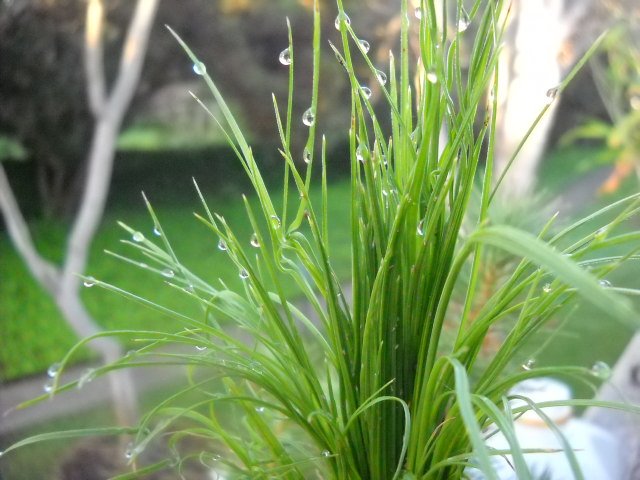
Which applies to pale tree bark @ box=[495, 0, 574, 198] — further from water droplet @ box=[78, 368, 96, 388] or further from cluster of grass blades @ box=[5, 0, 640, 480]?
water droplet @ box=[78, 368, 96, 388]

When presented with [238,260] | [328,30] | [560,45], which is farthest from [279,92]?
[238,260]

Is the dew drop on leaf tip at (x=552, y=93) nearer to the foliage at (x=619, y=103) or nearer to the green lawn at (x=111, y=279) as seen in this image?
the green lawn at (x=111, y=279)

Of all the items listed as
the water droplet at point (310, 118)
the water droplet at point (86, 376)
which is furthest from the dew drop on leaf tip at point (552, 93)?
the water droplet at point (86, 376)

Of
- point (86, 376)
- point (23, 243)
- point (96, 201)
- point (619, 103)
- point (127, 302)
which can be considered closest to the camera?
point (86, 376)

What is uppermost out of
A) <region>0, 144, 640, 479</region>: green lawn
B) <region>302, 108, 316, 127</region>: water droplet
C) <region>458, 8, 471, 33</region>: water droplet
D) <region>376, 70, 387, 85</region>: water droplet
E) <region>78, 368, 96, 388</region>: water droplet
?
<region>458, 8, 471, 33</region>: water droplet

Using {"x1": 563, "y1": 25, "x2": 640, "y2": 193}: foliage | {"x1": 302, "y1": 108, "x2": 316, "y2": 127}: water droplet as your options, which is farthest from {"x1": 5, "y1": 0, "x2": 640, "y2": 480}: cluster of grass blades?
{"x1": 563, "y1": 25, "x2": 640, "y2": 193}: foliage

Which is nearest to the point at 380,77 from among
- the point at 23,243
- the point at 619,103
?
the point at 23,243

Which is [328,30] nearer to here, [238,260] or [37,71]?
[37,71]

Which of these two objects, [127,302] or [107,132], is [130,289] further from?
[107,132]
